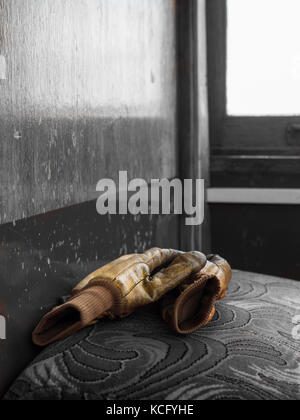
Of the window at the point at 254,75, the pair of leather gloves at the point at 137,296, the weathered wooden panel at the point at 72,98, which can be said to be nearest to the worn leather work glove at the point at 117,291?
the pair of leather gloves at the point at 137,296

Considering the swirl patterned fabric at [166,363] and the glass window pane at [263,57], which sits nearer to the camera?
the swirl patterned fabric at [166,363]

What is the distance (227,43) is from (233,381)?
1.80 metres

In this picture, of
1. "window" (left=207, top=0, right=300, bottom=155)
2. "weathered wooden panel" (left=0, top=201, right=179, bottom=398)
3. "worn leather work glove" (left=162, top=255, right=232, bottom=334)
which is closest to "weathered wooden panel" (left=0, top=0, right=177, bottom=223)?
"weathered wooden panel" (left=0, top=201, right=179, bottom=398)

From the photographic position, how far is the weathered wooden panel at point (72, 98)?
729mm

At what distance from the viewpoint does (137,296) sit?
33.8 inches

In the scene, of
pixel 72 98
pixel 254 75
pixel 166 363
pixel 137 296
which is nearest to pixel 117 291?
pixel 137 296

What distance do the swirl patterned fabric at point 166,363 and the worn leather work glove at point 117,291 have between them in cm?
3

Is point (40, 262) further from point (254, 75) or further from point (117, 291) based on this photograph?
point (254, 75)

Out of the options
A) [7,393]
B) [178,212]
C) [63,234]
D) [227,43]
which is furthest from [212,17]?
[7,393]

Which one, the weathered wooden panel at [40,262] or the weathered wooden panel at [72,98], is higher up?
the weathered wooden panel at [72,98]

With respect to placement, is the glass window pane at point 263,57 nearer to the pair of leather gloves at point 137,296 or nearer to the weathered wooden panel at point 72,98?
the weathered wooden panel at point 72,98

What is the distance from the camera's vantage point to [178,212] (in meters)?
1.84

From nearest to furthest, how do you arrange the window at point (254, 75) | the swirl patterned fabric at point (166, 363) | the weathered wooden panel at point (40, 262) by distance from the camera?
the swirl patterned fabric at point (166, 363), the weathered wooden panel at point (40, 262), the window at point (254, 75)

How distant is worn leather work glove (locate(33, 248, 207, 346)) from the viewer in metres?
0.78
